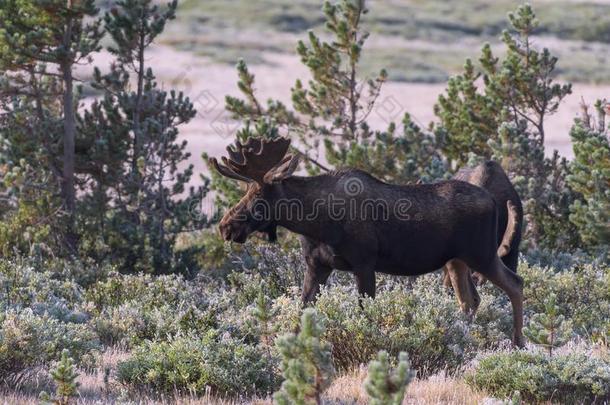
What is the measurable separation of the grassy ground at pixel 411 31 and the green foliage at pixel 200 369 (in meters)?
55.2

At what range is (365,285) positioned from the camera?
10.3 m

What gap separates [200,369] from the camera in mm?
8125

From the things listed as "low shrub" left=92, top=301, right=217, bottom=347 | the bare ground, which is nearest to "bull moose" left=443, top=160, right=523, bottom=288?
"low shrub" left=92, top=301, right=217, bottom=347

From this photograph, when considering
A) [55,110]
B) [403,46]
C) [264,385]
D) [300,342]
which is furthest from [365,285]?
[403,46]

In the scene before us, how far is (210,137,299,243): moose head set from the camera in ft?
33.9

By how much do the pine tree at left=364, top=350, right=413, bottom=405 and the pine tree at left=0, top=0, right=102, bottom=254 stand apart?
11293 millimetres

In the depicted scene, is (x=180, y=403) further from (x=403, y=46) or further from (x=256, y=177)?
(x=403, y=46)

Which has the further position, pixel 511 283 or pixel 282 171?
pixel 511 283

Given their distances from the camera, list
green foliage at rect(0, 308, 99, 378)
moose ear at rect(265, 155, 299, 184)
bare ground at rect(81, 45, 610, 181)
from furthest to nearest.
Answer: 1. bare ground at rect(81, 45, 610, 181)
2. moose ear at rect(265, 155, 299, 184)
3. green foliage at rect(0, 308, 99, 378)

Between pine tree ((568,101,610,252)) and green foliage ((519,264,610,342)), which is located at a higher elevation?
pine tree ((568,101,610,252))

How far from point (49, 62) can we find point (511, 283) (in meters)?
8.35

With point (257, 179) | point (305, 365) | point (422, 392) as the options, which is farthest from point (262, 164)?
point (305, 365)

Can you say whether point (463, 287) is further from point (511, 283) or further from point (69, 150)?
point (69, 150)

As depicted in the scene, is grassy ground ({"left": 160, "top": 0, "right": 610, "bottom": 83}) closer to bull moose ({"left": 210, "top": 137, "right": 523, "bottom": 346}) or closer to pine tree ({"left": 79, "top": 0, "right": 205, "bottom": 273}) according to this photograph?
pine tree ({"left": 79, "top": 0, "right": 205, "bottom": 273})
